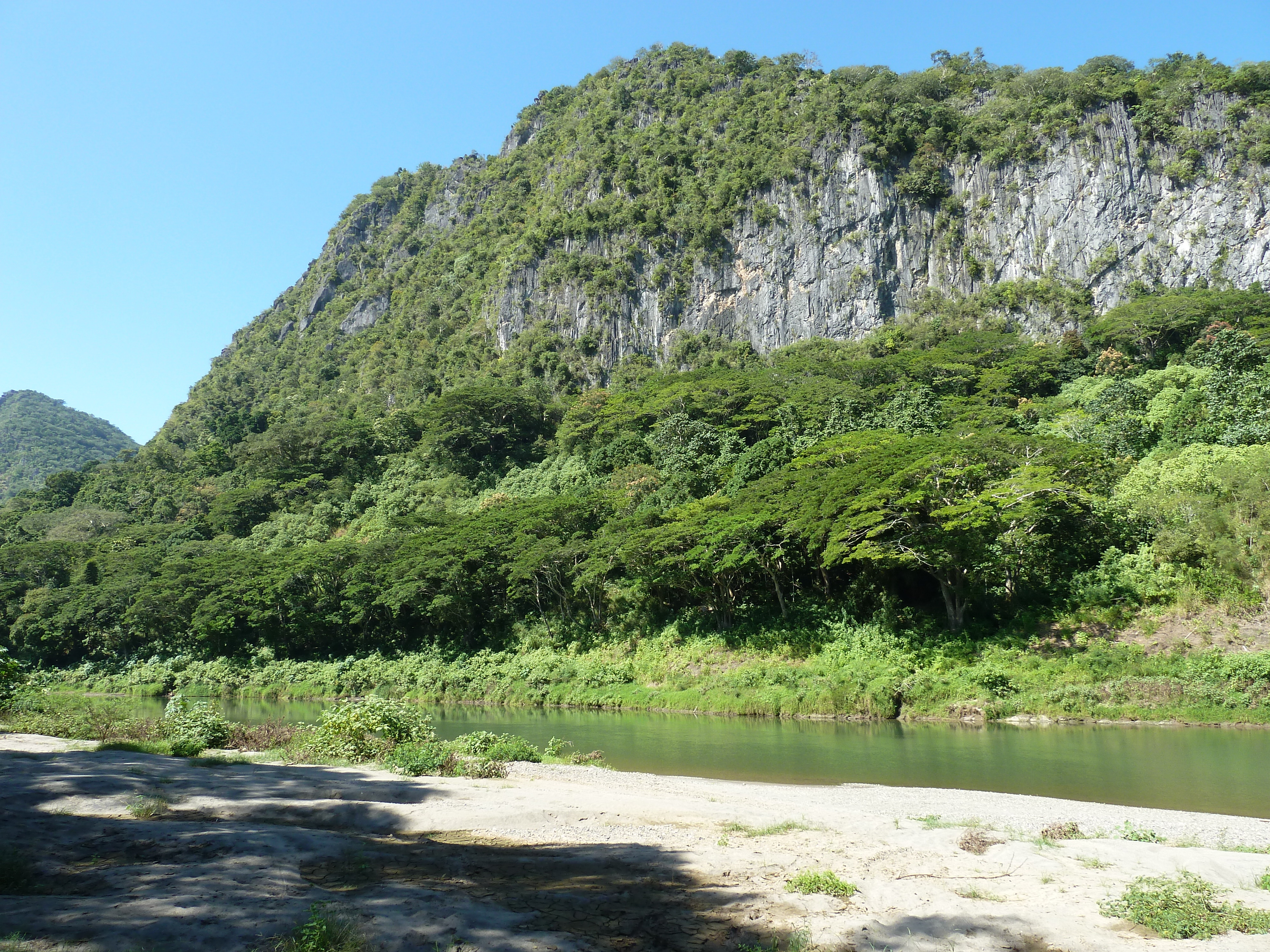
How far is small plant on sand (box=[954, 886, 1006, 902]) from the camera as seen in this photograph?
691 cm

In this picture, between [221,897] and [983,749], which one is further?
[983,749]

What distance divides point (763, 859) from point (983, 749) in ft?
40.1

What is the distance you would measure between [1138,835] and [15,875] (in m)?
11.5

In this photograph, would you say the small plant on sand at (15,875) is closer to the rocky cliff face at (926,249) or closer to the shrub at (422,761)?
the shrub at (422,761)

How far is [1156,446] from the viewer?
114ft

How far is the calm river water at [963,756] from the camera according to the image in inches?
550

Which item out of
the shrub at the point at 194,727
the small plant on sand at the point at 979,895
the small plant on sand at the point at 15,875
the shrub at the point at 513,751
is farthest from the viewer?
the shrub at the point at 194,727

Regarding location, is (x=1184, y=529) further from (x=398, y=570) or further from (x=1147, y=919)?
(x=398, y=570)

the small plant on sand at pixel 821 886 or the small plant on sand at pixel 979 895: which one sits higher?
the small plant on sand at pixel 821 886

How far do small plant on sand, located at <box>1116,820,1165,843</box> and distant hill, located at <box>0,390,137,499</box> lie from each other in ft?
451

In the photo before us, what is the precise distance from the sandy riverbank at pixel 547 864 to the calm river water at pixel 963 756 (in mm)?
2058

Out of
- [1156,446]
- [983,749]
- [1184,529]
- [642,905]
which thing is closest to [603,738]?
[983,749]

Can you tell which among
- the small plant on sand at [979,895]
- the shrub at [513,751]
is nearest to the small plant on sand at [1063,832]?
the small plant on sand at [979,895]

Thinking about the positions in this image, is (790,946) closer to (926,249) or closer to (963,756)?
(963,756)
